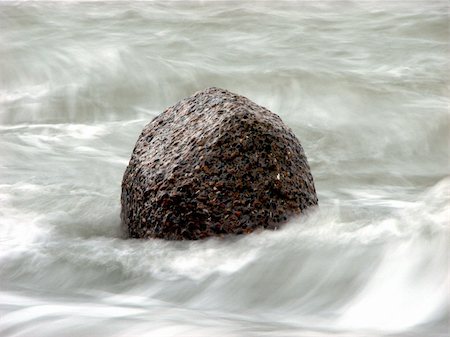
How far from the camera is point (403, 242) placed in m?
4.52

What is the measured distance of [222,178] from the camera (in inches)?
174

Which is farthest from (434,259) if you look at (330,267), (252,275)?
(252,275)

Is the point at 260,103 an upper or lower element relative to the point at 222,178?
upper

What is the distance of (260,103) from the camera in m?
8.78

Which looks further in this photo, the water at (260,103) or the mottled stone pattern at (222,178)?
the mottled stone pattern at (222,178)

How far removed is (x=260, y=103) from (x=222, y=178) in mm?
4434

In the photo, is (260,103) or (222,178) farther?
(260,103)

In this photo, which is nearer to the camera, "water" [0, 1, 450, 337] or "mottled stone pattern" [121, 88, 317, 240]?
"water" [0, 1, 450, 337]

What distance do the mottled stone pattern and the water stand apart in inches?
4.4

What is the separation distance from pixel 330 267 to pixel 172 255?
2.84 ft

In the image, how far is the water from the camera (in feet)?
13.3

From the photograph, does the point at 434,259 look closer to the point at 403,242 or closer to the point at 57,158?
the point at 403,242

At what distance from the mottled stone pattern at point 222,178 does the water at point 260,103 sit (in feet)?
0.37

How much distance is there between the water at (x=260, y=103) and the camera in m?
4.06
